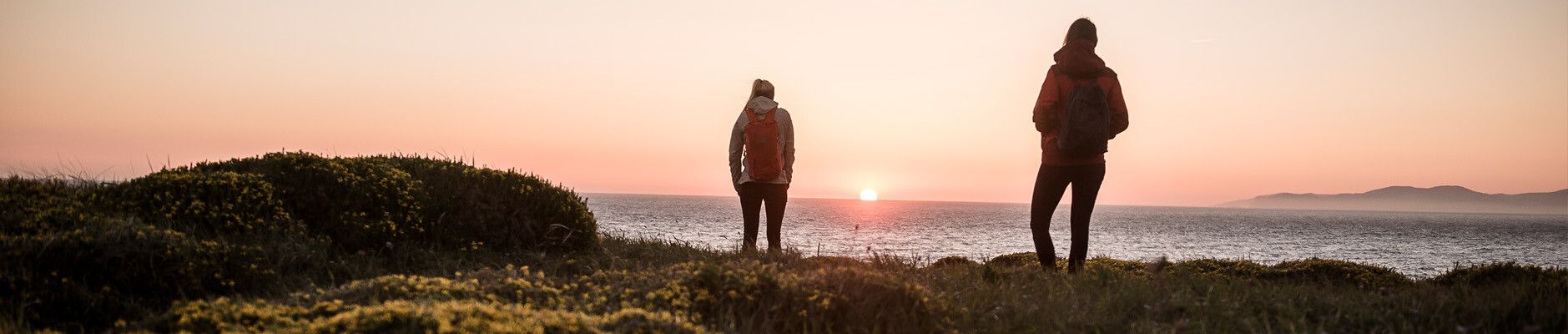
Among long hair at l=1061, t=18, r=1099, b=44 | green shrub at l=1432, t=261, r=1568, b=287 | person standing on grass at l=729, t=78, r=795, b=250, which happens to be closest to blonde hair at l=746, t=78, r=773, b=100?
person standing on grass at l=729, t=78, r=795, b=250

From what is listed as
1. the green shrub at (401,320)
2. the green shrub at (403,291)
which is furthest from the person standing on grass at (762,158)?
the green shrub at (401,320)

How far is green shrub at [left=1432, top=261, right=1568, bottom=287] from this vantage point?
9.04 m

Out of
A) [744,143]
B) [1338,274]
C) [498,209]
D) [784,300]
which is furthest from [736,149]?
[1338,274]

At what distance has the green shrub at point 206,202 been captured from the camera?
7.54m

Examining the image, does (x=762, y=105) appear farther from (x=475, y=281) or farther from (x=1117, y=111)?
(x=475, y=281)

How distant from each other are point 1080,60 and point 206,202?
27.9 feet

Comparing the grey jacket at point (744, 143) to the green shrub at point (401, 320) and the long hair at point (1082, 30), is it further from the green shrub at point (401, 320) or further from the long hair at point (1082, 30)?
the green shrub at point (401, 320)

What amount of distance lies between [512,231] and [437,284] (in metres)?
3.52

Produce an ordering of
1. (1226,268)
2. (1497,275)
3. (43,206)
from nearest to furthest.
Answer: (43,206)
(1497,275)
(1226,268)

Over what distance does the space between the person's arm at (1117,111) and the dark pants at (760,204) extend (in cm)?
395

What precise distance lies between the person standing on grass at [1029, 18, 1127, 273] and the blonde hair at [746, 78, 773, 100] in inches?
134

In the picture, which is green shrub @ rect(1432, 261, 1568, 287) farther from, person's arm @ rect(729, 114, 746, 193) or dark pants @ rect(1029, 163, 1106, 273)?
person's arm @ rect(729, 114, 746, 193)

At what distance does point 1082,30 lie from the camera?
8.29 meters

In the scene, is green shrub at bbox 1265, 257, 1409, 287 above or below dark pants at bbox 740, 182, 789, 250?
below
